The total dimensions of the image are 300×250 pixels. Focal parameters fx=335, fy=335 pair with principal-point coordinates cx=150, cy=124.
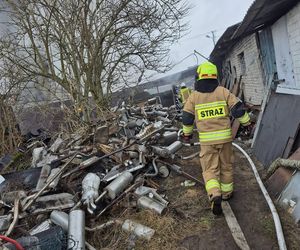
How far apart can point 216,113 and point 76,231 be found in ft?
7.43

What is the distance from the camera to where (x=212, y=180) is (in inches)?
171

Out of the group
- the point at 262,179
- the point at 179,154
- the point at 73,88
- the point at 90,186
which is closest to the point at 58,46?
the point at 73,88

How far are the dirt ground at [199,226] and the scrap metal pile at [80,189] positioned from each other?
12 centimetres

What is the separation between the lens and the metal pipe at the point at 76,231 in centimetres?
359

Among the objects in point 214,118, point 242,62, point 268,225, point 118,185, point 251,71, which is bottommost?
point 268,225

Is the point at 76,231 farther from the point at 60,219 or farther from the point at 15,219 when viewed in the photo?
the point at 15,219

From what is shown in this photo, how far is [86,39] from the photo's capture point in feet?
39.6

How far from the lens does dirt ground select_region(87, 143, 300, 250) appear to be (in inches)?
143

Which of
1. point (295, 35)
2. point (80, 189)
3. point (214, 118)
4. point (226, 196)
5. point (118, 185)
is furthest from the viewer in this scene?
point (295, 35)

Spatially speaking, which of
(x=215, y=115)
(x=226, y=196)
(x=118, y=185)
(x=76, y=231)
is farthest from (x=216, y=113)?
(x=76, y=231)

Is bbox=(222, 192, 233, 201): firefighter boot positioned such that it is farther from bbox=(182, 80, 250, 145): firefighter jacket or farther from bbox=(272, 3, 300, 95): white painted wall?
bbox=(272, 3, 300, 95): white painted wall

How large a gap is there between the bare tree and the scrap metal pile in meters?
4.72

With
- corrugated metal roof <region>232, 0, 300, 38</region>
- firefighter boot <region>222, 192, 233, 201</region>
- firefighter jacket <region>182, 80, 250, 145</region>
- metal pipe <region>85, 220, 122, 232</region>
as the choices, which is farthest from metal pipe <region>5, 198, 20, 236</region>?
corrugated metal roof <region>232, 0, 300, 38</region>

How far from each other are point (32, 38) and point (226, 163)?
9844 mm
